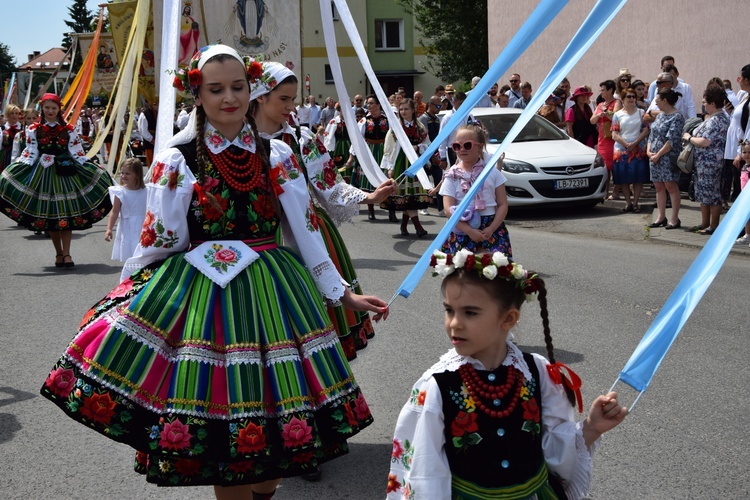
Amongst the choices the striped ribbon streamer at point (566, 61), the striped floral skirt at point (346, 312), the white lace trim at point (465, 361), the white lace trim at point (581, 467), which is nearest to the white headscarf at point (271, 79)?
the striped floral skirt at point (346, 312)

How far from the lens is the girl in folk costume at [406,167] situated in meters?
12.5

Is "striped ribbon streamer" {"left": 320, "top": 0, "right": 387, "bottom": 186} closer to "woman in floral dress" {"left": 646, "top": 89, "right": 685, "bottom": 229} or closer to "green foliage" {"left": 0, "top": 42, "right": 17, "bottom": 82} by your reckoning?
"woman in floral dress" {"left": 646, "top": 89, "right": 685, "bottom": 229}

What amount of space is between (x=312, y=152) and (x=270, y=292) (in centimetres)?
162

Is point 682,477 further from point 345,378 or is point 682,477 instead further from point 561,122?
point 561,122

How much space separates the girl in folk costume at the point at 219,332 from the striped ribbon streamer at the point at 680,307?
1.43m

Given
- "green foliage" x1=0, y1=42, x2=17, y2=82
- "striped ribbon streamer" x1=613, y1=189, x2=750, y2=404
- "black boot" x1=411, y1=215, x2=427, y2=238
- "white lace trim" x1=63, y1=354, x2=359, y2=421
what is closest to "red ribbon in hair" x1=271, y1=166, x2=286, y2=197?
"white lace trim" x1=63, y1=354, x2=359, y2=421

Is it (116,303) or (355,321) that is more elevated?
(116,303)

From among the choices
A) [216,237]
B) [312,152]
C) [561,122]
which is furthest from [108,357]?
[561,122]

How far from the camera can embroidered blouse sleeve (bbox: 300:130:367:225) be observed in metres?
5.02

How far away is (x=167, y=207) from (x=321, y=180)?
1.55 metres

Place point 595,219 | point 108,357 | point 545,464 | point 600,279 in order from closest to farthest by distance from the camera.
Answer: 1. point 545,464
2. point 108,357
3. point 600,279
4. point 595,219

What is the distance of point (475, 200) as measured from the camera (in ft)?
21.2

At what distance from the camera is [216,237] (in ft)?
12.0

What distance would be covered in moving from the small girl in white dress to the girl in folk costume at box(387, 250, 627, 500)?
7.40 metres
